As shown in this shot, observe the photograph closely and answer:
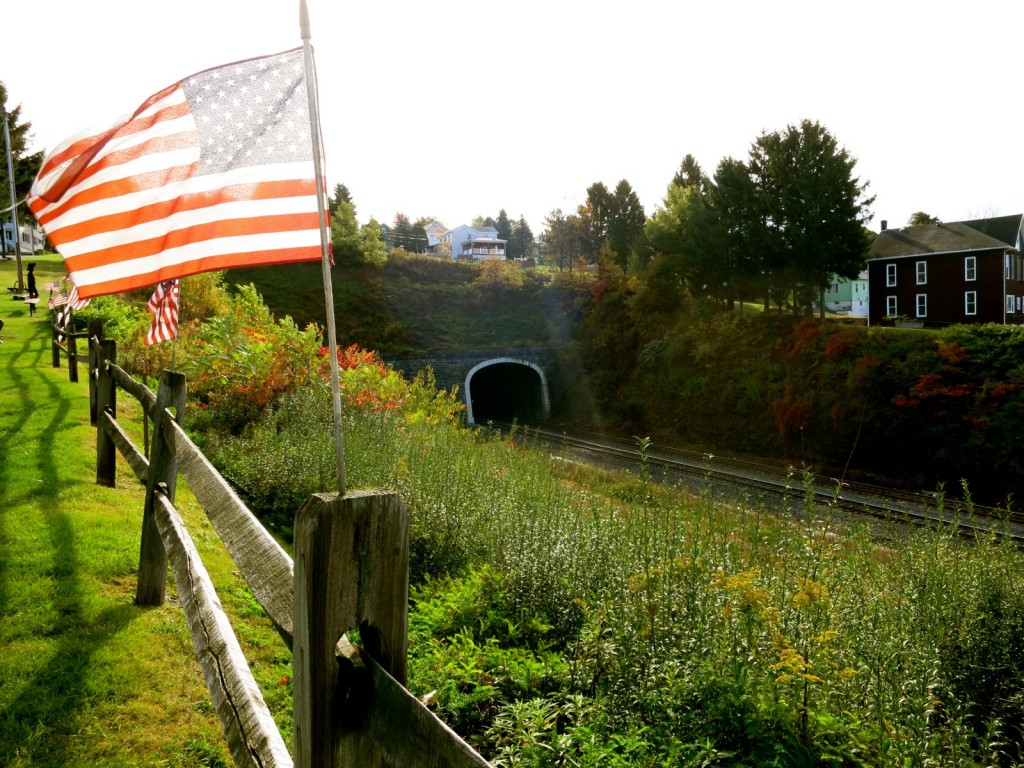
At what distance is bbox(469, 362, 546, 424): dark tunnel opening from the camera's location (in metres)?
35.5

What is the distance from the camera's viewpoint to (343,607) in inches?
61.0

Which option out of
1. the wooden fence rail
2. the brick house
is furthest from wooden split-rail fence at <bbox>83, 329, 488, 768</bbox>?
the brick house

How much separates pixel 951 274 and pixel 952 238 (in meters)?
2.14

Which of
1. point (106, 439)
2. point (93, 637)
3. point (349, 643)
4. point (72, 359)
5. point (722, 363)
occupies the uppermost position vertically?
point (72, 359)

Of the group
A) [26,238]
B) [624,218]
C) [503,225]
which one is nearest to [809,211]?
[624,218]

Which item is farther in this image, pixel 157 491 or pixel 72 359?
pixel 72 359

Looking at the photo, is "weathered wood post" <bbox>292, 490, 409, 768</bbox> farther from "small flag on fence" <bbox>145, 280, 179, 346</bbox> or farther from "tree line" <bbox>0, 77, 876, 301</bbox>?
"tree line" <bbox>0, 77, 876, 301</bbox>

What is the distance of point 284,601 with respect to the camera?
1.90m

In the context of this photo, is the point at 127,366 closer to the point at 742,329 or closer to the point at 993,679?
the point at 993,679

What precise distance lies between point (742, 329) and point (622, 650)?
1015 inches

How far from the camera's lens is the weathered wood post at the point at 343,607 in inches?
58.9

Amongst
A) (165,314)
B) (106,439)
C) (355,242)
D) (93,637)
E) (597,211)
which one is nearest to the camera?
(93,637)

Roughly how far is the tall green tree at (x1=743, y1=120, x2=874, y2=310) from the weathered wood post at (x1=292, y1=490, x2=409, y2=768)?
89.7ft

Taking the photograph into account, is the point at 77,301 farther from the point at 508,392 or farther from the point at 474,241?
the point at 474,241
